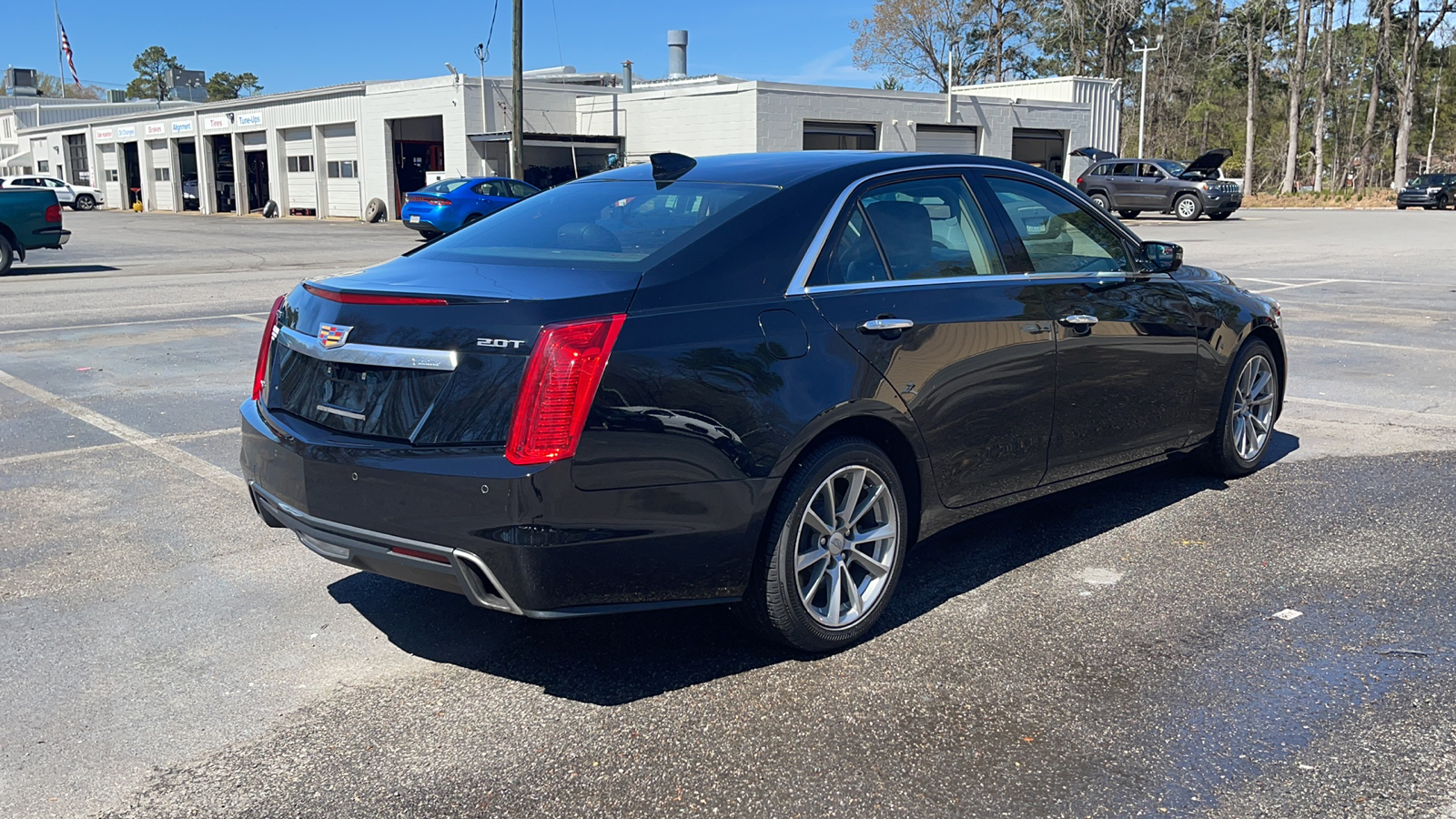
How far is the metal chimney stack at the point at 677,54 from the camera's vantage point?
54.6 m

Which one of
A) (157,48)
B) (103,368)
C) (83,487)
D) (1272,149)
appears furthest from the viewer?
(157,48)

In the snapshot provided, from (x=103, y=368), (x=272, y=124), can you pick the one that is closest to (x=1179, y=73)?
(x=272, y=124)

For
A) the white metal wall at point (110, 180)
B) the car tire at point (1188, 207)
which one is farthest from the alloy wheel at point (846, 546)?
the white metal wall at point (110, 180)

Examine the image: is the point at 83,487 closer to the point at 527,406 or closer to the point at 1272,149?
the point at 527,406

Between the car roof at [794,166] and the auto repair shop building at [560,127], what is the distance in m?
33.9

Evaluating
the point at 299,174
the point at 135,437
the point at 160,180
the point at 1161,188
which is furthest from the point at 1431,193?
the point at 160,180

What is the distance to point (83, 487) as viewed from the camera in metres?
5.79

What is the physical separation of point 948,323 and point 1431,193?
2002 inches

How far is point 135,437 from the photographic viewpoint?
6.86 m

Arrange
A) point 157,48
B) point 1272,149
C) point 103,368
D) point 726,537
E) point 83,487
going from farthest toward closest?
point 157,48
point 1272,149
point 103,368
point 83,487
point 726,537

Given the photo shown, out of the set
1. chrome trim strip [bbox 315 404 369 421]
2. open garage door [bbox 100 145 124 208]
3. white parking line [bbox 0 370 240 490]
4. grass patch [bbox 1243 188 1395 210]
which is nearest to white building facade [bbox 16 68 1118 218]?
grass patch [bbox 1243 188 1395 210]

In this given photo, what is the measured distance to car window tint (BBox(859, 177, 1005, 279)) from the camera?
13.6 feet

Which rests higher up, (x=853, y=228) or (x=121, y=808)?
(x=853, y=228)

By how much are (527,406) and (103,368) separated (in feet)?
24.2
